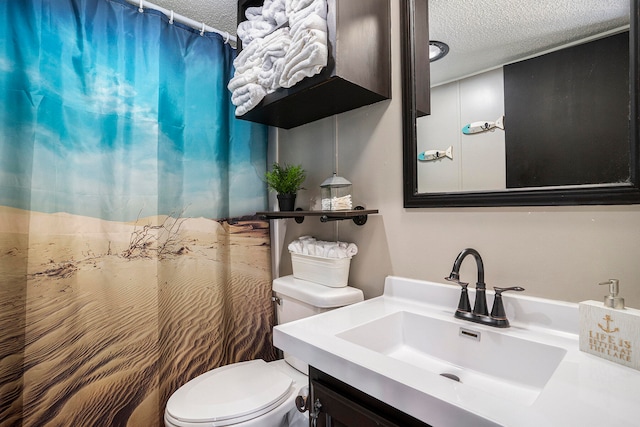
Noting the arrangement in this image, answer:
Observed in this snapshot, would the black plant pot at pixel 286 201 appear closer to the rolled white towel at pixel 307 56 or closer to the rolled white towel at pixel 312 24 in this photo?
the rolled white towel at pixel 307 56

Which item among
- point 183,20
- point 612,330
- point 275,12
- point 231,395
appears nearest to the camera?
point 612,330

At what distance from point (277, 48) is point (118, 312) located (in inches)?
49.2

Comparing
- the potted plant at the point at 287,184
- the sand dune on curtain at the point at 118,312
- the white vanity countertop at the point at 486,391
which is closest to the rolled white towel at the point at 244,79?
the potted plant at the point at 287,184

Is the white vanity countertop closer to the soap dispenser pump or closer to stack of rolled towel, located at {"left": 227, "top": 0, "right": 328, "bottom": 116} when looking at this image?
the soap dispenser pump

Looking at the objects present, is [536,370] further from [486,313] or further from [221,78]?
[221,78]

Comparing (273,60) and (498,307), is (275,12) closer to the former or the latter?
(273,60)

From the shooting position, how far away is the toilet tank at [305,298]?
3.90 ft

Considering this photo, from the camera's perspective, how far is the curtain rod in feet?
4.50

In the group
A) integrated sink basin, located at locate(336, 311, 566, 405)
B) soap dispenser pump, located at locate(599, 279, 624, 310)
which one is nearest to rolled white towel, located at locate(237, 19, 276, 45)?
integrated sink basin, located at locate(336, 311, 566, 405)

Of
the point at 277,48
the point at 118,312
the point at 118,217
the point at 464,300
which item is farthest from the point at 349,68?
the point at 118,312

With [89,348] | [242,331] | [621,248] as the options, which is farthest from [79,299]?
[621,248]

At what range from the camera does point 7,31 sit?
1125 mm

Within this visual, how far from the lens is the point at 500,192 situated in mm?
915

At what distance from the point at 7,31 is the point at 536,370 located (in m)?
2.00
